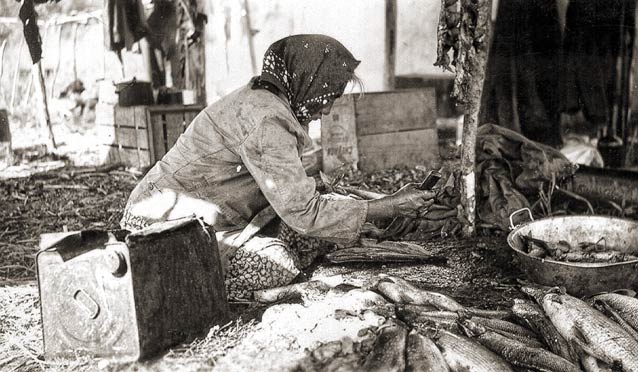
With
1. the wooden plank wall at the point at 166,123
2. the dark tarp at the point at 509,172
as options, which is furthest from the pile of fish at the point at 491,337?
the wooden plank wall at the point at 166,123

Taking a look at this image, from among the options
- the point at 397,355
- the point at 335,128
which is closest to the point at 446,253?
the point at 397,355

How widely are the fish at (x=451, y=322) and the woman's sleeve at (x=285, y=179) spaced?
67cm

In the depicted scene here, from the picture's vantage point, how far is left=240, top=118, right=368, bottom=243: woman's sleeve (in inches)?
129

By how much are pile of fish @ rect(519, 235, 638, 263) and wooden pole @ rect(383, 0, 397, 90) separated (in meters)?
6.17

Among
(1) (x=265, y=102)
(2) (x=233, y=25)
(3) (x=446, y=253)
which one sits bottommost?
(3) (x=446, y=253)

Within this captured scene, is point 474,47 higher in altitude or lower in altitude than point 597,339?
higher

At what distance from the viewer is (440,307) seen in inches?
130

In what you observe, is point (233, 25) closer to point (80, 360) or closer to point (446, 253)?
point (446, 253)

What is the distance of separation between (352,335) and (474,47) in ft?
9.17

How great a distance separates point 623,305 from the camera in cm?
315

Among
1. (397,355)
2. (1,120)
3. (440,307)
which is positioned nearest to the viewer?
(397,355)

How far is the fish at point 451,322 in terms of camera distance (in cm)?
304

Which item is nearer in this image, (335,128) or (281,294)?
(281,294)

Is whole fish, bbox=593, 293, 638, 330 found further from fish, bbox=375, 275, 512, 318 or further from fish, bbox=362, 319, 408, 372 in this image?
fish, bbox=362, 319, 408, 372
